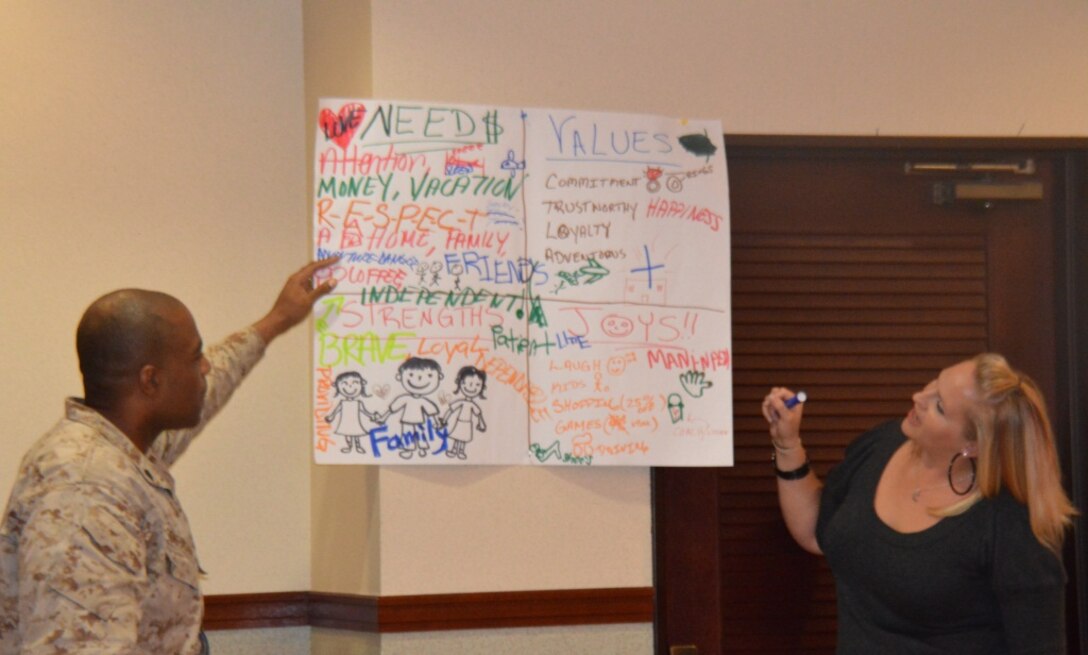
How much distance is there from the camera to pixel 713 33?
3.81 metres

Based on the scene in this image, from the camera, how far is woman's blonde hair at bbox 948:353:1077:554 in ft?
10.1

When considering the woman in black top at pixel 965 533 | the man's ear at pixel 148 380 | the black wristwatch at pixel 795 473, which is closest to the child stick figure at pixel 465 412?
the black wristwatch at pixel 795 473

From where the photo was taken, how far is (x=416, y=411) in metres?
3.49

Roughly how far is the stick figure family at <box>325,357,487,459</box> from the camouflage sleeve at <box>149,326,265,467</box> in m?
0.33

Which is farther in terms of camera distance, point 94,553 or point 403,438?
point 403,438

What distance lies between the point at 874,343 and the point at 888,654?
1.04 m

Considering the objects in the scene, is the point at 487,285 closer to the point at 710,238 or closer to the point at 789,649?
the point at 710,238

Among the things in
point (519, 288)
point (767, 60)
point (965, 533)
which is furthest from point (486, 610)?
point (767, 60)

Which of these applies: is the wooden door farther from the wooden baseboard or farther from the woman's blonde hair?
the woman's blonde hair

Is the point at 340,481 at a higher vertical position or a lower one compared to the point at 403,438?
lower

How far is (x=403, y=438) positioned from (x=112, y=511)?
121cm

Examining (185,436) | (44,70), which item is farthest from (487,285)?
(44,70)

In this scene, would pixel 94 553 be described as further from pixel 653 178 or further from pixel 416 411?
pixel 653 178

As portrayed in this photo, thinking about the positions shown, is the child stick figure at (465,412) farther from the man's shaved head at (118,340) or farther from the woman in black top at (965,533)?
the man's shaved head at (118,340)
